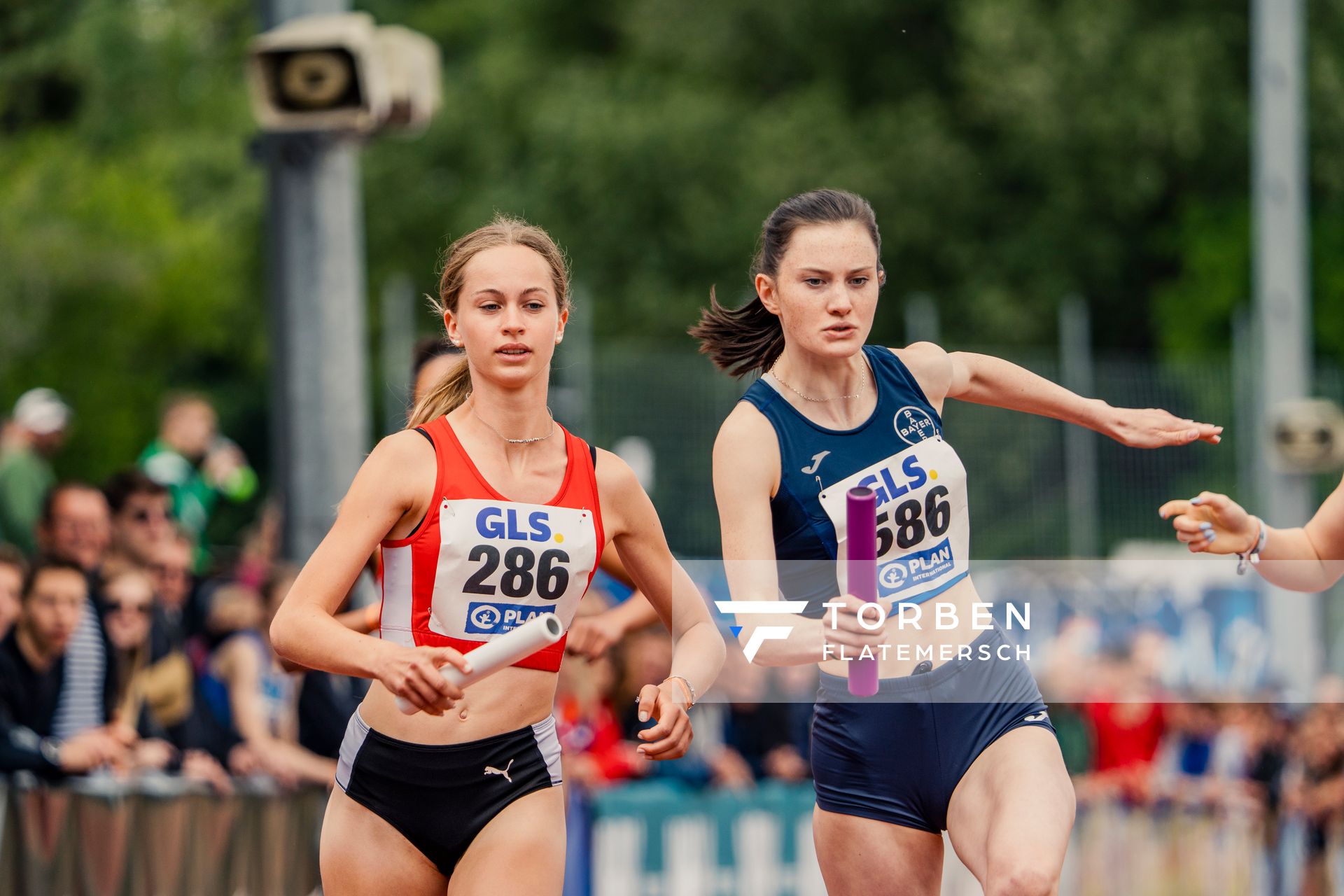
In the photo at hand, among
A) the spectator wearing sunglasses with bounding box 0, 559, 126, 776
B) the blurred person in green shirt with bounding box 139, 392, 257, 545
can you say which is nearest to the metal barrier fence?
the spectator wearing sunglasses with bounding box 0, 559, 126, 776

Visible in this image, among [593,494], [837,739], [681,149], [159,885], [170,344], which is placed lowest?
[159,885]

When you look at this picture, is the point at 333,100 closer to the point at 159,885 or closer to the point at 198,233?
the point at 159,885

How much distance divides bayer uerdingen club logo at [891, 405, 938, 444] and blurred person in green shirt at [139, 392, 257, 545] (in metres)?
7.12

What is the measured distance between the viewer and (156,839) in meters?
7.78

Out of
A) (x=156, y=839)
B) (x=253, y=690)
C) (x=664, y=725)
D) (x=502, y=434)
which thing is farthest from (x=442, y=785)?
(x=253, y=690)

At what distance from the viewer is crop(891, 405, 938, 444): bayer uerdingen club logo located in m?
4.96

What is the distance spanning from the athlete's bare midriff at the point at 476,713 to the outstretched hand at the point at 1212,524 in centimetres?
165

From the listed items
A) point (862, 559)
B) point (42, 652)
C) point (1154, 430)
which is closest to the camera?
point (862, 559)

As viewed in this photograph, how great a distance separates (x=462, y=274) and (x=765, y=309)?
92cm

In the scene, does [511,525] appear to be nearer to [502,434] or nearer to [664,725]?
[502,434]

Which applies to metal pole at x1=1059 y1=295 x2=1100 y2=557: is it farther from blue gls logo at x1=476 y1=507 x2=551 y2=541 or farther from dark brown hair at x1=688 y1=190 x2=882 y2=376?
blue gls logo at x1=476 y1=507 x2=551 y2=541

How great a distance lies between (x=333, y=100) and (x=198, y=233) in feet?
85.9

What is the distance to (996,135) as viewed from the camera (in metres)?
31.8

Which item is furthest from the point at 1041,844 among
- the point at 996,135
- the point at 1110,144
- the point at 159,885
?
the point at 996,135
